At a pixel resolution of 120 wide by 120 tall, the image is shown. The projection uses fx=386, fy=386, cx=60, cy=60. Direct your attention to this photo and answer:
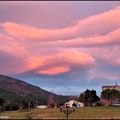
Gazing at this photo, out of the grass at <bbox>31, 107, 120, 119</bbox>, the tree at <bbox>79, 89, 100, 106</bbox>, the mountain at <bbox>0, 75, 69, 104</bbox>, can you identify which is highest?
the mountain at <bbox>0, 75, 69, 104</bbox>

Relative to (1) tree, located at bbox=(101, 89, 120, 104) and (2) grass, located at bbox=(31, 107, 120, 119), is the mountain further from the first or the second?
(2) grass, located at bbox=(31, 107, 120, 119)

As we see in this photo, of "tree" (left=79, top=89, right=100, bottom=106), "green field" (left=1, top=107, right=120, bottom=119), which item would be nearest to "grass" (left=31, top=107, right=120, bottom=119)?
"green field" (left=1, top=107, right=120, bottom=119)

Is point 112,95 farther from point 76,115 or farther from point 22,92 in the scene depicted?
point 76,115

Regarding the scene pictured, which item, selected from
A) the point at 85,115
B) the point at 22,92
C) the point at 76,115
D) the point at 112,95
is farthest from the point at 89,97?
the point at 85,115

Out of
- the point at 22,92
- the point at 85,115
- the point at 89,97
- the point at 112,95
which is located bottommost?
the point at 85,115

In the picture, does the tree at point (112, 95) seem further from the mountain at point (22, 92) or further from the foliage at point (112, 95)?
the mountain at point (22, 92)

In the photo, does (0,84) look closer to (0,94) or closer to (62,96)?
(0,94)

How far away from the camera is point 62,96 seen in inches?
5325

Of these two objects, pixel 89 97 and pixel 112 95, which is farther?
pixel 89 97

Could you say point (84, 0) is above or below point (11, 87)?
below

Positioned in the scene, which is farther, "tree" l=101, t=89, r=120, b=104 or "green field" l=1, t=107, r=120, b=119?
"tree" l=101, t=89, r=120, b=104

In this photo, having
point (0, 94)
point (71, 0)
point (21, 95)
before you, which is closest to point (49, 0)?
point (71, 0)

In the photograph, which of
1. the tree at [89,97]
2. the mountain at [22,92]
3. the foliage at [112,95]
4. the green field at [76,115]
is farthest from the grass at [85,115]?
the mountain at [22,92]

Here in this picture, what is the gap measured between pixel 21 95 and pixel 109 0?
10537 centimetres
